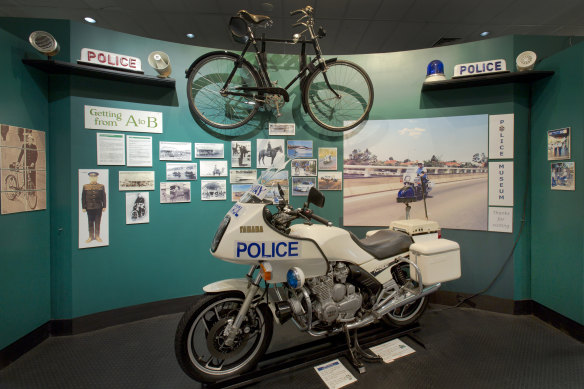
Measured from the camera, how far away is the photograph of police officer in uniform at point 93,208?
2.26 meters

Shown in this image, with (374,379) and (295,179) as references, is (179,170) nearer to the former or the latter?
(295,179)

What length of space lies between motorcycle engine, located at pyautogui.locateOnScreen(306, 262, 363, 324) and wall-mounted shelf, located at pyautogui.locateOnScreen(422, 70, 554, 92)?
229cm

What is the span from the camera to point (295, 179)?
2.81 metres

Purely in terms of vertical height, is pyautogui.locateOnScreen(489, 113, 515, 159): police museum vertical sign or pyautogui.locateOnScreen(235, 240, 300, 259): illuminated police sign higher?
pyautogui.locateOnScreen(489, 113, 515, 159): police museum vertical sign

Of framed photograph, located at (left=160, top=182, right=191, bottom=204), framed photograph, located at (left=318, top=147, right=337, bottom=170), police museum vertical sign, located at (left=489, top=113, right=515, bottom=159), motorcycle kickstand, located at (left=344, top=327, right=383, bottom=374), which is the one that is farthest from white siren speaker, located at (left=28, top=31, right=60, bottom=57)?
police museum vertical sign, located at (left=489, top=113, right=515, bottom=159)

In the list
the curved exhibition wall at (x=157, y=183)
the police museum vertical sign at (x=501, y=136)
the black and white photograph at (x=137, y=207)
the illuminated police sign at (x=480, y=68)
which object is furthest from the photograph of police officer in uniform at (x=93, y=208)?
the police museum vertical sign at (x=501, y=136)

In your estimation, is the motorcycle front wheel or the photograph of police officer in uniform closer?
the motorcycle front wheel

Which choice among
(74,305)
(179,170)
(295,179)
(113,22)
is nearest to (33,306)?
(74,305)

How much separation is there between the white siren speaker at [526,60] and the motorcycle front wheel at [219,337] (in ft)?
11.1

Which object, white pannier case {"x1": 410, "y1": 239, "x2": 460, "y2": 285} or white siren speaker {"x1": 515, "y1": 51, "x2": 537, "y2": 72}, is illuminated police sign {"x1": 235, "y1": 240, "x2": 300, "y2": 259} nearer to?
white pannier case {"x1": 410, "y1": 239, "x2": 460, "y2": 285}

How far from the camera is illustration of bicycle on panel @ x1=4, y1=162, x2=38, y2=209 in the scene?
1893 millimetres

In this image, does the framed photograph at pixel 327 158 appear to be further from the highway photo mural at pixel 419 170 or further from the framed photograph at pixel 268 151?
the framed photograph at pixel 268 151

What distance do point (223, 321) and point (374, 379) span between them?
3.80ft

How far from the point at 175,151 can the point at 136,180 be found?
19.2 inches
